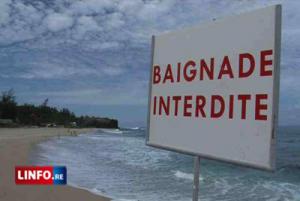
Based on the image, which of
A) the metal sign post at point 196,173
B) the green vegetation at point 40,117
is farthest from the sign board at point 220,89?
the green vegetation at point 40,117

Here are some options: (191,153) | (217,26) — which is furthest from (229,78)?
(191,153)

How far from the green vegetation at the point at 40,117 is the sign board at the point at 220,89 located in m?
75.1

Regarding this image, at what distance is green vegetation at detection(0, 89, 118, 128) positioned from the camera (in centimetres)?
8706

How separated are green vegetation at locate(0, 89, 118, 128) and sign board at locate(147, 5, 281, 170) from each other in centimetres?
7511

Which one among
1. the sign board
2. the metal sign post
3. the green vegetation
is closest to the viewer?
the sign board

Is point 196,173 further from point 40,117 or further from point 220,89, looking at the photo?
point 40,117

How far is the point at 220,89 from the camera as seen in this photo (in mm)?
2502

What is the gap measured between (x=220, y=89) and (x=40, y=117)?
10854 centimetres

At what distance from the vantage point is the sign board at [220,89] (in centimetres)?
225

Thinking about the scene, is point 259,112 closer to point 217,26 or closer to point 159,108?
point 217,26

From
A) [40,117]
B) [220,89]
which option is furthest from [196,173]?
[40,117]

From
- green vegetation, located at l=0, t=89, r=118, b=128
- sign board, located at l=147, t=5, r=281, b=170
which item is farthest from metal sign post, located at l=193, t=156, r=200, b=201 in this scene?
green vegetation, located at l=0, t=89, r=118, b=128

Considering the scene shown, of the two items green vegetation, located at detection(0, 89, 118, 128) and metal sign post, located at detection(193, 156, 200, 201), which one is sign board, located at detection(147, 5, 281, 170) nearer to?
metal sign post, located at detection(193, 156, 200, 201)

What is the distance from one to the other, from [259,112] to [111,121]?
458 ft
